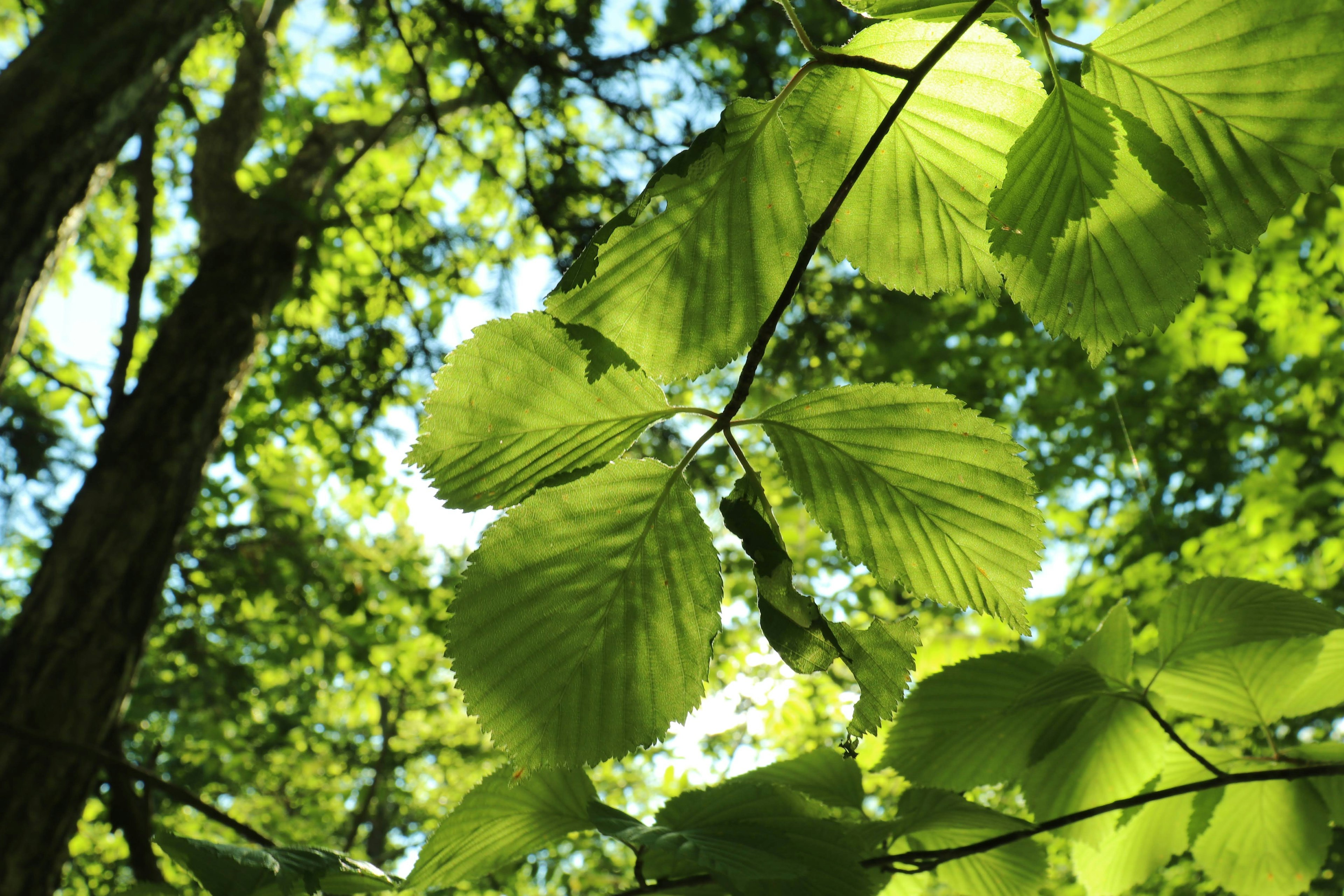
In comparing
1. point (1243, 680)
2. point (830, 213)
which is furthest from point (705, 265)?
point (1243, 680)

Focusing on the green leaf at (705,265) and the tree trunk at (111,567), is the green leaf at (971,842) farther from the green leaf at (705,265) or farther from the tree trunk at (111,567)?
the tree trunk at (111,567)

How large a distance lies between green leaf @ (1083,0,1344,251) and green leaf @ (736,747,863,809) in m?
0.39

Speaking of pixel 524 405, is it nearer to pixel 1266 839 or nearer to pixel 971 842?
pixel 971 842

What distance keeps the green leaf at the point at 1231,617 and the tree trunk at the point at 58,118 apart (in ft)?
8.19

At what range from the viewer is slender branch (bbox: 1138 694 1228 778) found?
1.62ft

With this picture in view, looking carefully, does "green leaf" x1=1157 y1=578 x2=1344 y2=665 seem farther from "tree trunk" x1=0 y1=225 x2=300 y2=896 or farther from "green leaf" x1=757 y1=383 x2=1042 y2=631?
"tree trunk" x1=0 y1=225 x2=300 y2=896

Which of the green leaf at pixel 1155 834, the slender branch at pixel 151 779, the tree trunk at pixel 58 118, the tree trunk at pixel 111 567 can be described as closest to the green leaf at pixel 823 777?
the green leaf at pixel 1155 834

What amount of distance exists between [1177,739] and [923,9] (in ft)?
1.37

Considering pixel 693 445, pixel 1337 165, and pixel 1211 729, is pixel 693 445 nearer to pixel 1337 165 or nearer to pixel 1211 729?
pixel 1337 165

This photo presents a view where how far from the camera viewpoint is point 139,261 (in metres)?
3.27

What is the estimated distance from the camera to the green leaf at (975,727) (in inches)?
21.1

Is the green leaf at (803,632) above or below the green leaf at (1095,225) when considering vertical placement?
below

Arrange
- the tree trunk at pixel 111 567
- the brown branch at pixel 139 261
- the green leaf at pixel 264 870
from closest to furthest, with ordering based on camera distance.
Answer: the green leaf at pixel 264 870, the tree trunk at pixel 111 567, the brown branch at pixel 139 261

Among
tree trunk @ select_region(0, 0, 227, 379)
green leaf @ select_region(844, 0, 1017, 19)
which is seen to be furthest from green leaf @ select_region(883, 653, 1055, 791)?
tree trunk @ select_region(0, 0, 227, 379)
